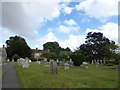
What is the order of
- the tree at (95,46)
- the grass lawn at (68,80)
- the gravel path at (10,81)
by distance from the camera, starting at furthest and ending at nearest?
the tree at (95,46), the grass lawn at (68,80), the gravel path at (10,81)

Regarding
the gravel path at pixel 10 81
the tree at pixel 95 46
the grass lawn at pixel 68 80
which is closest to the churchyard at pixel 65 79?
the grass lawn at pixel 68 80

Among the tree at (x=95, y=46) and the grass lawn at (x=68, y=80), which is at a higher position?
the tree at (x=95, y=46)

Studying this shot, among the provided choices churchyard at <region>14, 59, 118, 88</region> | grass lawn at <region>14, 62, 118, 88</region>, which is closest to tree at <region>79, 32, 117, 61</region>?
churchyard at <region>14, 59, 118, 88</region>

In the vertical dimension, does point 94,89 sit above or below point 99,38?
below

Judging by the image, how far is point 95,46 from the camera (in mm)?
55500

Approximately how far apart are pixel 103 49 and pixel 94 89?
4403 centimetres

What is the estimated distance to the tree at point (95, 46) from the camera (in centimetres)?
5355

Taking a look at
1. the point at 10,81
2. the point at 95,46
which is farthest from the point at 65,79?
the point at 95,46

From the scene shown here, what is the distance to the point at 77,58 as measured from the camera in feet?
107

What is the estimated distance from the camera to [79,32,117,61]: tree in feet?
176

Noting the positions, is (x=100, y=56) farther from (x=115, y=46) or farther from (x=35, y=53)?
(x=35, y=53)

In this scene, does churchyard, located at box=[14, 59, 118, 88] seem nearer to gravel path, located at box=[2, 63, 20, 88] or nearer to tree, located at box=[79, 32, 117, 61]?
gravel path, located at box=[2, 63, 20, 88]

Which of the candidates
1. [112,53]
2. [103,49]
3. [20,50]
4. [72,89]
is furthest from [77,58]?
[20,50]

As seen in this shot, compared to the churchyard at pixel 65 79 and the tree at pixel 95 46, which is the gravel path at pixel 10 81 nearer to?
the churchyard at pixel 65 79
